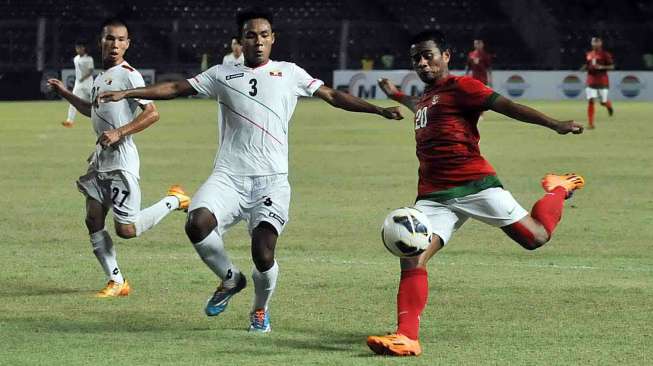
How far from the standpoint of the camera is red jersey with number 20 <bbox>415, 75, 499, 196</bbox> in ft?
28.2

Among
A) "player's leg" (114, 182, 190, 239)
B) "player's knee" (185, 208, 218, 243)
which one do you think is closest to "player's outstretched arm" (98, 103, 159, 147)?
"player's leg" (114, 182, 190, 239)

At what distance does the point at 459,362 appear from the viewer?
7.79 meters

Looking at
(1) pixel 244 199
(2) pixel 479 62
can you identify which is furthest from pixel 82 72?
(1) pixel 244 199

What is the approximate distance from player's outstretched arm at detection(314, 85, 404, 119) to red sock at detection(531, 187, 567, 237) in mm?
1115

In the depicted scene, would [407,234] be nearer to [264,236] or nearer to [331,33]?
[264,236]

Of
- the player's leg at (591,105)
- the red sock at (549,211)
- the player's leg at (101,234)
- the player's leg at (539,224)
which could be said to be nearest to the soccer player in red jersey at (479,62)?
the player's leg at (591,105)

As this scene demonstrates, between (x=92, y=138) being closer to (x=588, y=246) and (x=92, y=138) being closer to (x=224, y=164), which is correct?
(x=588, y=246)

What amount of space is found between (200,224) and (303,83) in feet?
4.14

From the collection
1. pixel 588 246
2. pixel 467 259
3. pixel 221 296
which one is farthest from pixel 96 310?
pixel 588 246

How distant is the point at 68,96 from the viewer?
10602 mm

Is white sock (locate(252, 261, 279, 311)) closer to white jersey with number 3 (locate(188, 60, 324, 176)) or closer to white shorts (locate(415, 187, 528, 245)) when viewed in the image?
white jersey with number 3 (locate(188, 60, 324, 176))

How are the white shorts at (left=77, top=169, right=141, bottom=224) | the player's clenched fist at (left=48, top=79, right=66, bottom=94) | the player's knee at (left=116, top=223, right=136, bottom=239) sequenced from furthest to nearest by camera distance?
1. the player's knee at (left=116, top=223, right=136, bottom=239)
2. the white shorts at (left=77, top=169, right=141, bottom=224)
3. the player's clenched fist at (left=48, top=79, right=66, bottom=94)

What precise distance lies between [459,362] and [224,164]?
2139 mm

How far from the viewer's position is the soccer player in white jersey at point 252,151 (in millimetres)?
8680
